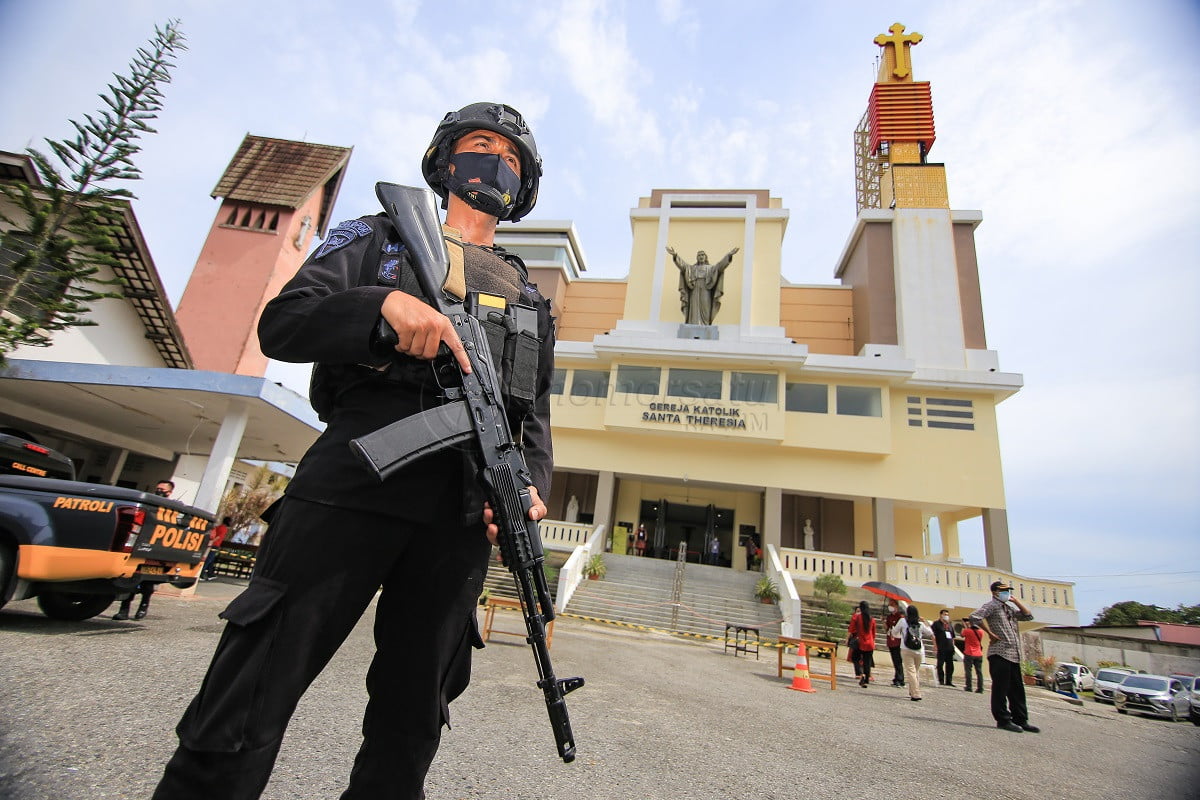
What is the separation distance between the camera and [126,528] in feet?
14.4

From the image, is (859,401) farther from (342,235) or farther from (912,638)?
(342,235)

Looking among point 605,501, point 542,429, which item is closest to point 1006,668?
point 542,429

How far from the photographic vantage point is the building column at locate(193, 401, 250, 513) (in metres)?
8.72

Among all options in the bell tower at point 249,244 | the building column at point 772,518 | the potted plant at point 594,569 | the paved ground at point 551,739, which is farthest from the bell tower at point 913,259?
the bell tower at point 249,244

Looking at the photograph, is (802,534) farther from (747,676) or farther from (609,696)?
(609,696)

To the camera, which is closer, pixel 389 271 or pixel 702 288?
pixel 389 271

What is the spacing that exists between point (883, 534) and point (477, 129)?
19.5m

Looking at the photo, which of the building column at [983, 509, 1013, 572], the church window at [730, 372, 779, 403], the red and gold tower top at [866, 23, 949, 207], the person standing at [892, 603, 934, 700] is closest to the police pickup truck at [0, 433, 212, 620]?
the person standing at [892, 603, 934, 700]

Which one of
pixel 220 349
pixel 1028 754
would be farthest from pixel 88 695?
pixel 220 349

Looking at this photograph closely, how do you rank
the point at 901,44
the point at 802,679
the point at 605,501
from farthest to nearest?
the point at 901,44 < the point at 605,501 < the point at 802,679

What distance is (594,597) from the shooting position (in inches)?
601

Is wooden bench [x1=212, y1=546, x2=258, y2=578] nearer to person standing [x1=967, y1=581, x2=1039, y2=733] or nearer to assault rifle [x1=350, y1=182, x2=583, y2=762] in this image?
assault rifle [x1=350, y1=182, x2=583, y2=762]

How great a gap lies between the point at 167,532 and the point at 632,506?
1941 cm

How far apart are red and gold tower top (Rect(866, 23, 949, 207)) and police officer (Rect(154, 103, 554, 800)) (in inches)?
1056
